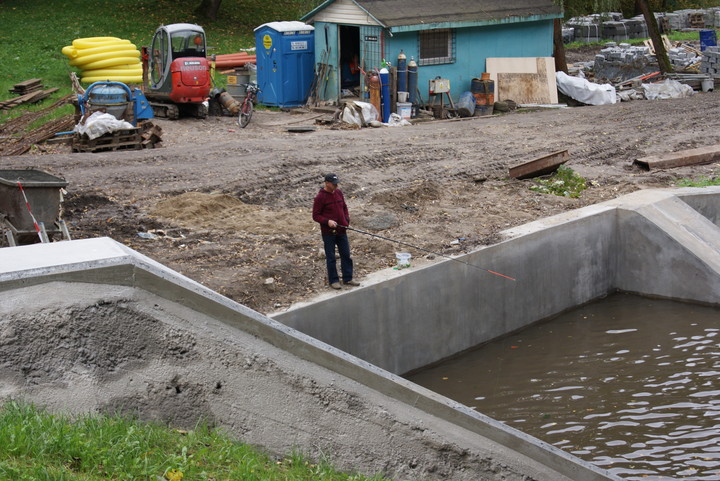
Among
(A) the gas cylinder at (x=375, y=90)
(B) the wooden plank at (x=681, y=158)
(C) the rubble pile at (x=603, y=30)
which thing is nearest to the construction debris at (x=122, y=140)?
(A) the gas cylinder at (x=375, y=90)

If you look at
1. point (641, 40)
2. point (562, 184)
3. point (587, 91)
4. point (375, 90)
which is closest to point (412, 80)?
point (375, 90)

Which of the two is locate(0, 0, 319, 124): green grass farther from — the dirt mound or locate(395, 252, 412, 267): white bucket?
locate(395, 252, 412, 267): white bucket

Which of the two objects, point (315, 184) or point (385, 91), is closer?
point (315, 184)

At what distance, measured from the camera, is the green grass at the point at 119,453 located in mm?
5438

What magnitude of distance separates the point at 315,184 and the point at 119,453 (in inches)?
423

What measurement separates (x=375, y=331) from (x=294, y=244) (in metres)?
2.15

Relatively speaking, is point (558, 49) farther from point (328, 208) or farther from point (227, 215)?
point (328, 208)

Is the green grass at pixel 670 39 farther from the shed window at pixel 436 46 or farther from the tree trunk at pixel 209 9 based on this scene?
the shed window at pixel 436 46

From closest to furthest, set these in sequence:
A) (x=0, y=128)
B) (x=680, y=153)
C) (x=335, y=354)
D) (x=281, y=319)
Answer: (x=335, y=354) → (x=281, y=319) → (x=680, y=153) → (x=0, y=128)

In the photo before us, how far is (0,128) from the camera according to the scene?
21.3 metres

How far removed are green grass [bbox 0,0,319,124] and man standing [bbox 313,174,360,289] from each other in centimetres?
1740

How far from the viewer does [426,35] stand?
24.7m

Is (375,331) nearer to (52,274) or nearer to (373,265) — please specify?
(373,265)

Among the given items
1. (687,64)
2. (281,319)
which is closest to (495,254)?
(281,319)
